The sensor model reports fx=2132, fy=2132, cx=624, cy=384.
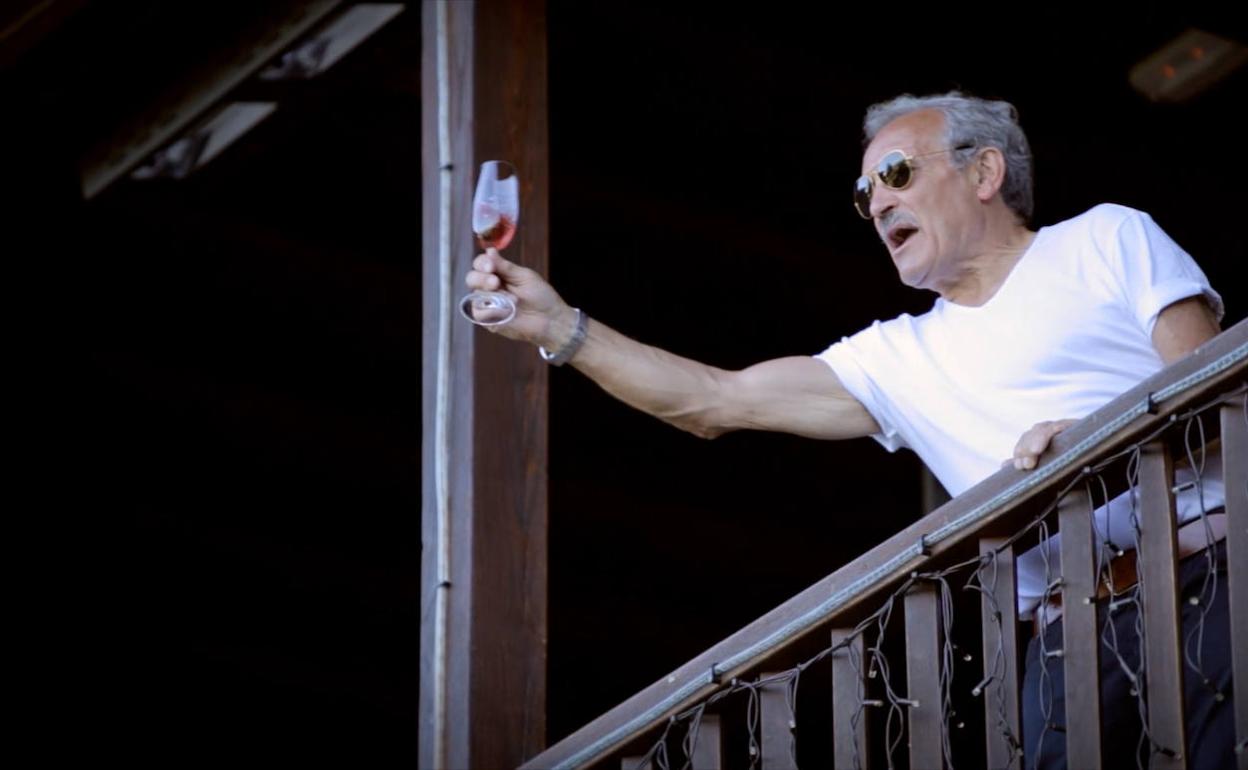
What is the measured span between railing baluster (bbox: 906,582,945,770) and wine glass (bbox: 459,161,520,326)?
1103mm

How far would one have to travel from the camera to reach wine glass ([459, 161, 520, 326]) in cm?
421

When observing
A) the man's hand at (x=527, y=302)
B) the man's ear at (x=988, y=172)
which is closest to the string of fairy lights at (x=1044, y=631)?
the man's hand at (x=527, y=302)

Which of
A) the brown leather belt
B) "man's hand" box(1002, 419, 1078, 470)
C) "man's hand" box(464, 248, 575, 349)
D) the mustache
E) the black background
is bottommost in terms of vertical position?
the brown leather belt

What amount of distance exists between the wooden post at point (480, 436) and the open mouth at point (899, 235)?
2.63 feet


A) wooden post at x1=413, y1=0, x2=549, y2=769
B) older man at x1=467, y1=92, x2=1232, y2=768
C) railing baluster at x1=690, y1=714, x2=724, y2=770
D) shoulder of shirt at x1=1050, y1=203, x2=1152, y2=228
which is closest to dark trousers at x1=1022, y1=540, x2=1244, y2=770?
older man at x1=467, y1=92, x2=1232, y2=768

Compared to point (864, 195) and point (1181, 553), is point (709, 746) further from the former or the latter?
point (864, 195)

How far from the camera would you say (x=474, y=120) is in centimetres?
477

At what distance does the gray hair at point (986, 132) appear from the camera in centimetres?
447

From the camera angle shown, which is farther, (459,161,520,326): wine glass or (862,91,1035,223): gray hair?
(862,91,1035,223): gray hair

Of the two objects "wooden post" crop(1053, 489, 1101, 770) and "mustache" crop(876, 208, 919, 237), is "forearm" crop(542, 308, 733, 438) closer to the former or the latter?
"mustache" crop(876, 208, 919, 237)

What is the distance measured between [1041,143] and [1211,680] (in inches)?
156
